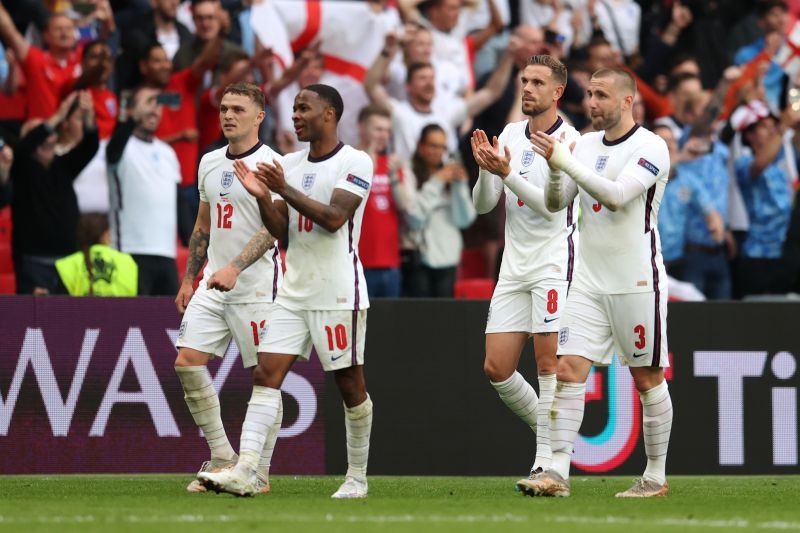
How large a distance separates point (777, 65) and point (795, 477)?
8142 millimetres

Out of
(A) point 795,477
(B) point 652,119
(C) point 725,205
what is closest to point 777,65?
(B) point 652,119

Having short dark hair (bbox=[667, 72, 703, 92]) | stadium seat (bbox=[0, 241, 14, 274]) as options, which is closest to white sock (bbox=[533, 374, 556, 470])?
stadium seat (bbox=[0, 241, 14, 274])

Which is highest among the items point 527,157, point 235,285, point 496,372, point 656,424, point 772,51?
point 772,51

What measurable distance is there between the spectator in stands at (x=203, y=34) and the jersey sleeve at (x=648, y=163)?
6681 millimetres

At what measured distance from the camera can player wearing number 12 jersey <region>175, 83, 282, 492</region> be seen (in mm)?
9766

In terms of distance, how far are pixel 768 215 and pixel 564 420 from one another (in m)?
7.44

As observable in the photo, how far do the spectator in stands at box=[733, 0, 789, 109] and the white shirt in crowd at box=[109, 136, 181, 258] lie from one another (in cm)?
827

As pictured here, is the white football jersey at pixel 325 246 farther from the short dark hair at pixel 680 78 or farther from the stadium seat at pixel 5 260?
the short dark hair at pixel 680 78

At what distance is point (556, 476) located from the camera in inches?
358

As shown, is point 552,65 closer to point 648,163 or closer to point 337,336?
point 648,163

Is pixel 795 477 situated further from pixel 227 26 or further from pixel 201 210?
pixel 227 26

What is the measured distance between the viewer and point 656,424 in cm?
929

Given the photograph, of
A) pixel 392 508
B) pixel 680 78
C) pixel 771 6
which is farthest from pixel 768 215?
pixel 392 508

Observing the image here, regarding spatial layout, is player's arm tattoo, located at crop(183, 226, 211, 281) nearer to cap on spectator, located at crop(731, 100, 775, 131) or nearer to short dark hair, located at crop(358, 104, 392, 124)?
short dark hair, located at crop(358, 104, 392, 124)
